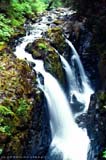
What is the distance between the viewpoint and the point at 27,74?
960 cm

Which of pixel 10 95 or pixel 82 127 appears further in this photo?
pixel 82 127

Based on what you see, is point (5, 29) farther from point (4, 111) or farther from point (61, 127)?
point (4, 111)

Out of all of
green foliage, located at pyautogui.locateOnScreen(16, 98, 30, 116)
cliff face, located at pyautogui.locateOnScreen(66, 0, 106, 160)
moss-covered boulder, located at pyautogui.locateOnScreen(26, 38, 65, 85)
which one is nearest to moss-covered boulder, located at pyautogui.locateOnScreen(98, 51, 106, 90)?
cliff face, located at pyautogui.locateOnScreen(66, 0, 106, 160)

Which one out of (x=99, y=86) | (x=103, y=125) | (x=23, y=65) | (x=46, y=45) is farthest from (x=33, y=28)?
(x=103, y=125)

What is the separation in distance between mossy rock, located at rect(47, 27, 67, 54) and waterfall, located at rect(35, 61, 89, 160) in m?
1.78

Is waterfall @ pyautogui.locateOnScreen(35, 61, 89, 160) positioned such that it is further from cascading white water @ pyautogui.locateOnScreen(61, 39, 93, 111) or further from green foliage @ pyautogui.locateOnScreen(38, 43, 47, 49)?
cascading white water @ pyautogui.locateOnScreen(61, 39, 93, 111)

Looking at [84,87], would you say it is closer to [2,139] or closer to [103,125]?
[103,125]

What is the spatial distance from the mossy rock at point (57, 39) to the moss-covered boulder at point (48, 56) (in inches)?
28.0

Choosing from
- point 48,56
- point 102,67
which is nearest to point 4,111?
point 48,56

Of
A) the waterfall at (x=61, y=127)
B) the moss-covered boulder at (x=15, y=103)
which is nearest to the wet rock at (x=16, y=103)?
the moss-covered boulder at (x=15, y=103)

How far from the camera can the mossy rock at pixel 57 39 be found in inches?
503

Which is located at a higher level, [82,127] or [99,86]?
A: [99,86]

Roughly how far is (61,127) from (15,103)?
7.74 feet

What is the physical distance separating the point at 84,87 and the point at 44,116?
3620 mm
